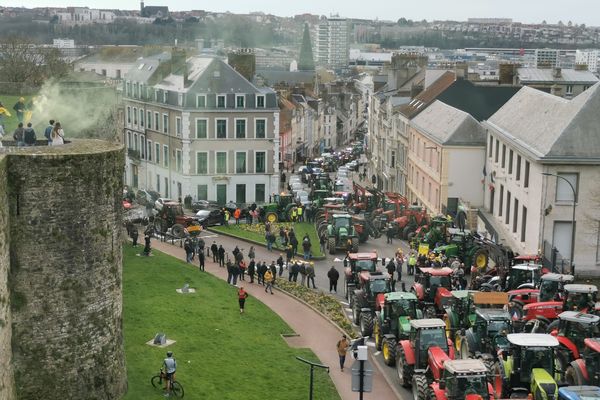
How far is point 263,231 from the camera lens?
49438 mm

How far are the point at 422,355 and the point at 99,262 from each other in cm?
941

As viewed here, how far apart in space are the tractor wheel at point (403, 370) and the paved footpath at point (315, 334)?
48 centimetres

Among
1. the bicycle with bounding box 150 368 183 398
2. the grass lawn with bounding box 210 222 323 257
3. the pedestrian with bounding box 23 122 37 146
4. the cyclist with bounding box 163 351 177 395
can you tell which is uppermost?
the pedestrian with bounding box 23 122 37 146

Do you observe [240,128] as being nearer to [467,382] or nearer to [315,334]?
[315,334]

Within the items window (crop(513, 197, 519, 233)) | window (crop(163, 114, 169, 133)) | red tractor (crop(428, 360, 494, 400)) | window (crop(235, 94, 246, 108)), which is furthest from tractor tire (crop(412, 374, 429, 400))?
window (crop(163, 114, 169, 133))

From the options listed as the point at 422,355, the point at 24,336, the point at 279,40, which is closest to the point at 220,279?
the point at 422,355

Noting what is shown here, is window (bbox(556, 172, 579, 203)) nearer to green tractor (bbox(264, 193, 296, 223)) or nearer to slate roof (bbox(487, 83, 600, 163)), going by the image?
slate roof (bbox(487, 83, 600, 163))

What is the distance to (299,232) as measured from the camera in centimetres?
4984

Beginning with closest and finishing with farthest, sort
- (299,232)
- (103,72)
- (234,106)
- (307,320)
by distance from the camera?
(307,320), (299,232), (234,106), (103,72)

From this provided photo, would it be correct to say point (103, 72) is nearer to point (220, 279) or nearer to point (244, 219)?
point (244, 219)

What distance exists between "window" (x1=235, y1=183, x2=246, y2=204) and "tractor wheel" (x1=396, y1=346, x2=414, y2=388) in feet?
121

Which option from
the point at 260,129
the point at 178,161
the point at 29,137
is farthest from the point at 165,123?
the point at 29,137

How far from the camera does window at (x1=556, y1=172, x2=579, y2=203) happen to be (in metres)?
40.3

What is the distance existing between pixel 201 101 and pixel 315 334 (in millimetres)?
32504
